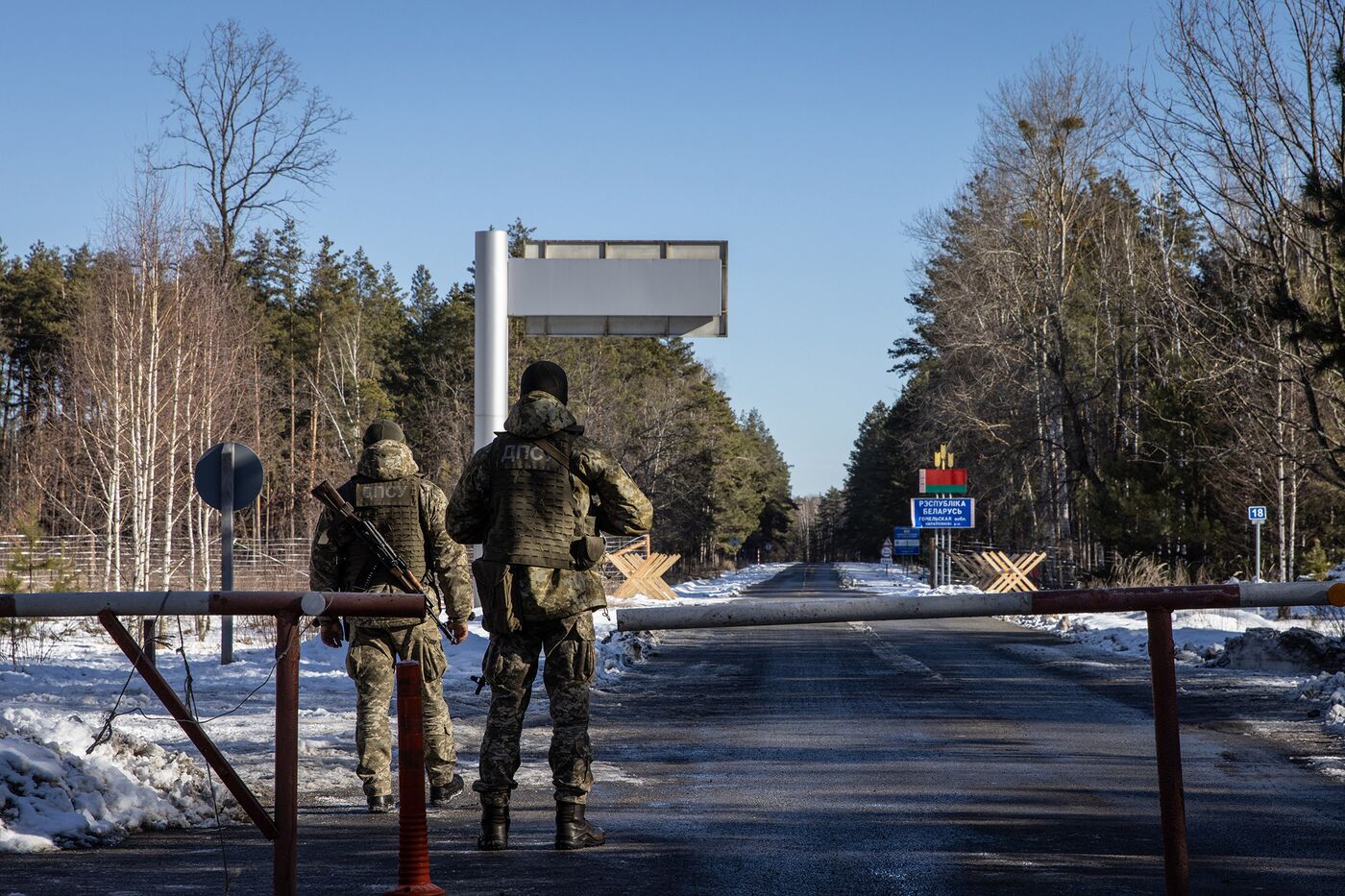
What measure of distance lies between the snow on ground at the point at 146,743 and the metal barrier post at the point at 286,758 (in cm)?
32

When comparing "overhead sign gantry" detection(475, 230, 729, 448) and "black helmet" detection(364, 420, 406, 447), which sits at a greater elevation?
"overhead sign gantry" detection(475, 230, 729, 448)

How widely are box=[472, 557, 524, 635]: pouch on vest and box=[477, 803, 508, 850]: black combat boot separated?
76 cm

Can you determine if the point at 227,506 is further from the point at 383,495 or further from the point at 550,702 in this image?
the point at 550,702

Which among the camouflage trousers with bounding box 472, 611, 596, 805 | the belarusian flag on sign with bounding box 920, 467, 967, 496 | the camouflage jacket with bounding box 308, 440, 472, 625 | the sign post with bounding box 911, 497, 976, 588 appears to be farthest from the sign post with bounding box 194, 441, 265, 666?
the belarusian flag on sign with bounding box 920, 467, 967, 496

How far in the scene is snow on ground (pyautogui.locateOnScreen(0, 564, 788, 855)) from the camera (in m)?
6.24

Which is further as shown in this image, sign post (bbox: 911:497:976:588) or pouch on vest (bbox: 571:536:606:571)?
sign post (bbox: 911:497:976:588)

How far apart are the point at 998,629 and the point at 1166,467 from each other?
33.2 ft

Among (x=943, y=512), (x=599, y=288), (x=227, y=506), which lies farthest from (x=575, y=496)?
(x=943, y=512)

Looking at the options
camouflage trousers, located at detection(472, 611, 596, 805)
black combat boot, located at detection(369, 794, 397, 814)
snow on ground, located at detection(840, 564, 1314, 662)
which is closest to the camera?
camouflage trousers, located at detection(472, 611, 596, 805)

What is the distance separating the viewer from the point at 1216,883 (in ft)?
16.8

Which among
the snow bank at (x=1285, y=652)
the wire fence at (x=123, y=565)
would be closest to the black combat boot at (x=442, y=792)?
the snow bank at (x=1285, y=652)

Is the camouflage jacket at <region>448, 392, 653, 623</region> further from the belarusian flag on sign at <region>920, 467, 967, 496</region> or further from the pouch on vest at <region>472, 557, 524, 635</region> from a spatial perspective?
the belarusian flag on sign at <region>920, 467, 967, 496</region>

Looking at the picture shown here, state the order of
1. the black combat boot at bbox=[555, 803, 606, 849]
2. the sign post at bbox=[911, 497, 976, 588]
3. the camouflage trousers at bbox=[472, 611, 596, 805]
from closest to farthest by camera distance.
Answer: the black combat boot at bbox=[555, 803, 606, 849] → the camouflage trousers at bbox=[472, 611, 596, 805] → the sign post at bbox=[911, 497, 976, 588]

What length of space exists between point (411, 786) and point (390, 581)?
320cm
